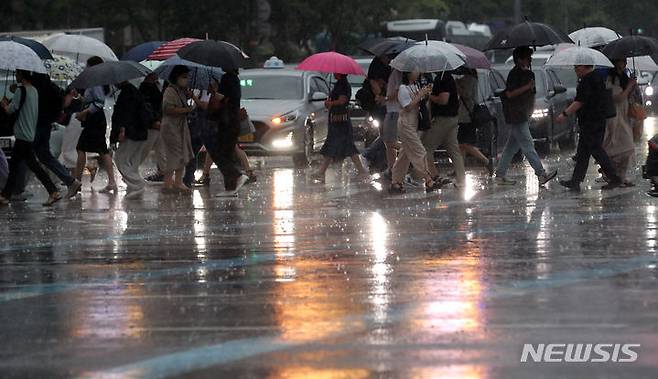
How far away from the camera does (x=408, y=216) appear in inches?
579

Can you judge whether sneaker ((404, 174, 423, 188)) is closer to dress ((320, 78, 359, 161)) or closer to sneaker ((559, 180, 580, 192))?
dress ((320, 78, 359, 161))

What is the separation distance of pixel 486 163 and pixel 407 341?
1188 cm

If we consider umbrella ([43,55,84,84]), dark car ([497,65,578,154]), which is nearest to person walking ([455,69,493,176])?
dark car ([497,65,578,154])

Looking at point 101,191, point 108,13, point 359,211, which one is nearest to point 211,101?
point 101,191

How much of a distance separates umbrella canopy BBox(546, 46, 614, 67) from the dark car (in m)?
5.53

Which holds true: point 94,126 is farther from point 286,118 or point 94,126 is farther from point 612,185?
point 612,185

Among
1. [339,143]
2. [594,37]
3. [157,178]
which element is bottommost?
[157,178]

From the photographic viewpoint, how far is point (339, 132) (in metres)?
20.0

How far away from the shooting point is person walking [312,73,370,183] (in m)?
19.9

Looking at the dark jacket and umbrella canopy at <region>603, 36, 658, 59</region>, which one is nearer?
the dark jacket

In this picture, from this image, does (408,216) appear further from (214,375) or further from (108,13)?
(108,13)

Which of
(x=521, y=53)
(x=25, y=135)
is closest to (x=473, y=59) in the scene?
(x=521, y=53)

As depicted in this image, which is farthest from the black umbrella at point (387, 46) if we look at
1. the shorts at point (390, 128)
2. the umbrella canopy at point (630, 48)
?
the umbrella canopy at point (630, 48)

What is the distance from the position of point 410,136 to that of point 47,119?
4008 millimetres
